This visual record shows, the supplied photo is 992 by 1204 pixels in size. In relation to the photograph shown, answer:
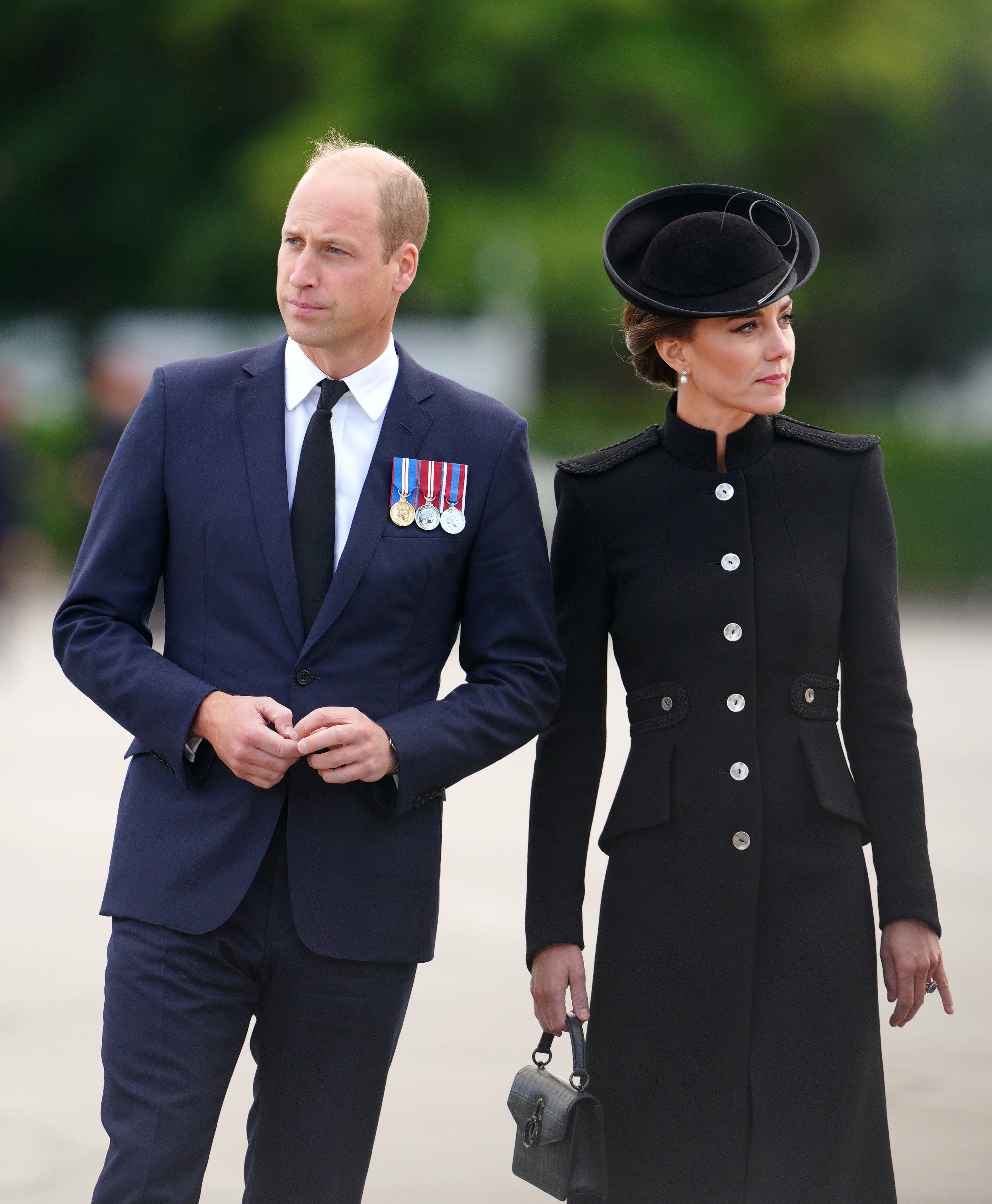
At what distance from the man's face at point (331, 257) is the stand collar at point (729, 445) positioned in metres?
0.59

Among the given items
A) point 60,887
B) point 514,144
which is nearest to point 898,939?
point 60,887

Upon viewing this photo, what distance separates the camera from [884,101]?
24.2m

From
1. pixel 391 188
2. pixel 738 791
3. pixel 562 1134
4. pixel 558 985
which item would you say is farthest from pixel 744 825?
pixel 391 188

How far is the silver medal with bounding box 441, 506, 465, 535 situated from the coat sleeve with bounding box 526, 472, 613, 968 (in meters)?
0.24

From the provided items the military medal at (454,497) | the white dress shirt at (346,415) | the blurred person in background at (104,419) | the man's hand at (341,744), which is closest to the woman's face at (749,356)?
the military medal at (454,497)

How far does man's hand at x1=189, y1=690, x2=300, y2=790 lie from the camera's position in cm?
292

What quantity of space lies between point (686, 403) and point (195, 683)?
1.01 metres

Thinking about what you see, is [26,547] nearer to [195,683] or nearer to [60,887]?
[60,887]

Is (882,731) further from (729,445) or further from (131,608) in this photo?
(131,608)

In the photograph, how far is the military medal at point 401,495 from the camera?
3.17 meters

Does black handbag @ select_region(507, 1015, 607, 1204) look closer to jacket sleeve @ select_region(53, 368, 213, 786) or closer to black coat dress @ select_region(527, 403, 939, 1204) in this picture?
black coat dress @ select_region(527, 403, 939, 1204)

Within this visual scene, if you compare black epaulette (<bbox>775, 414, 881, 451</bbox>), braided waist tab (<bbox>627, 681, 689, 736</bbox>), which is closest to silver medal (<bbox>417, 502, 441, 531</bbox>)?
→ braided waist tab (<bbox>627, 681, 689, 736</bbox>)

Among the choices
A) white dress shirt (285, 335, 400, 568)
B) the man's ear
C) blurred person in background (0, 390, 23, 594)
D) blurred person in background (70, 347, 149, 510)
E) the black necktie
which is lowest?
the black necktie

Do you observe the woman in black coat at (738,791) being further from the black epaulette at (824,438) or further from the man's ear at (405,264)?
the man's ear at (405,264)
